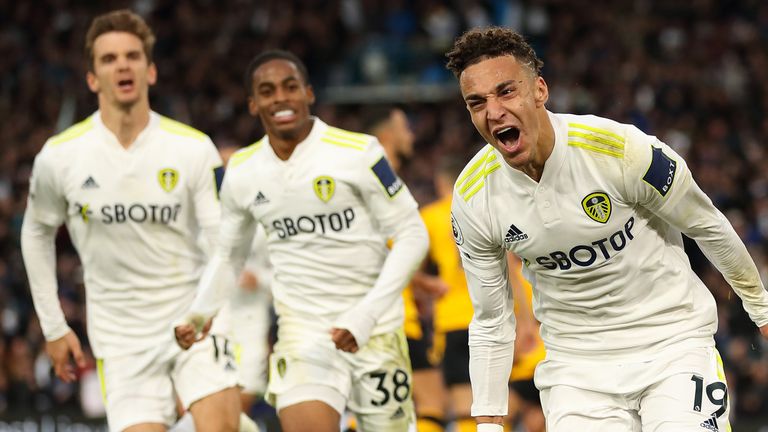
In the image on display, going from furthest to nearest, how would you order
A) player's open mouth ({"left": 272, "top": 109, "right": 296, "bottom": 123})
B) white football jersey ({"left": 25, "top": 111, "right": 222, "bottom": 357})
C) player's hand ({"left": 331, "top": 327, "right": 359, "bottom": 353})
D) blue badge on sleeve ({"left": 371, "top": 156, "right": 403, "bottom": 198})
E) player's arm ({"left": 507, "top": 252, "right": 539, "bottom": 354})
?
player's arm ({"left": 507, "top": 252, "right": 539, "bottom": 354}) < white football jersey ({"left": 25, "top": 111, "right": 222, "bottom": 357}) < player's open mouth ({"left": 272, "top": 109, "right": 296, "bottom": 123}) < blue badge on sleeve ({"left": 371, "top": 156, "right": 403, "bottom": 198}) < player's hand ({"left": 331, "top": 327, "right": 359, "bottom": 353})

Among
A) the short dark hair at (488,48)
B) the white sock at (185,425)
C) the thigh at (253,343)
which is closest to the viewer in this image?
the short dark hair at (488,48)

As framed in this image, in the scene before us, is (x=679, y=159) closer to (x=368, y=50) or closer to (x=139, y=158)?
(x=139, y=158)

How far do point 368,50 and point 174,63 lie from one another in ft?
10.3

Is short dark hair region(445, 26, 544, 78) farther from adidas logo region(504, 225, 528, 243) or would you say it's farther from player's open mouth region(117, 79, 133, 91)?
player's open mouth region(117, 79, 133, 91)

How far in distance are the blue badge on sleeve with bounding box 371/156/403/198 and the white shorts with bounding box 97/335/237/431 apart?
1224mm

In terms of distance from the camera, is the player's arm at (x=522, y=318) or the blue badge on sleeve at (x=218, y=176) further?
the player's arm at (x=522, y=318)

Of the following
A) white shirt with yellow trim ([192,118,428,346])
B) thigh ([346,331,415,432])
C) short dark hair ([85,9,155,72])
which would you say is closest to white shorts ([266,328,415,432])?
thigh ([346,331,415,432])

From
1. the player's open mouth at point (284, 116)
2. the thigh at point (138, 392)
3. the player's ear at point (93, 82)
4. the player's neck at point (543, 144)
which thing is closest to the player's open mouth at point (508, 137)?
the player's neck at point (543, 144)

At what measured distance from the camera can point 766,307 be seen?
463 centimetres

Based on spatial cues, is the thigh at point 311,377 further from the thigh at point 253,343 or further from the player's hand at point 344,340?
the thigh at point 253,343

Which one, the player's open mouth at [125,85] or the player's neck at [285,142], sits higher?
the player's open mouth at [125,85]

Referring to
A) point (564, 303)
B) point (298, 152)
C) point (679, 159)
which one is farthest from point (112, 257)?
point (679, 159)

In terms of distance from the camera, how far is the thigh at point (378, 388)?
19.8ft

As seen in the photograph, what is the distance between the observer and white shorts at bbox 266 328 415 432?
5898 mm
